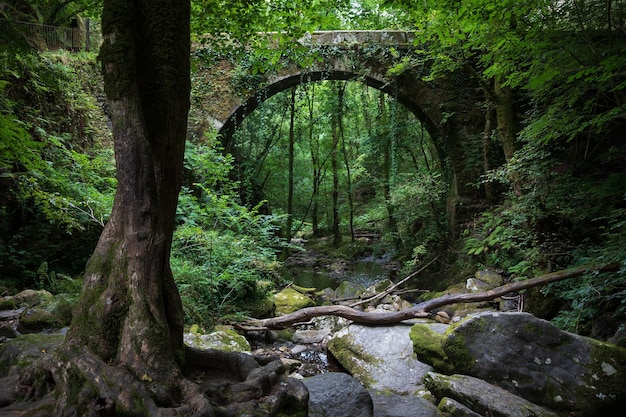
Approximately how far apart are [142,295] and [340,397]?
199 cm

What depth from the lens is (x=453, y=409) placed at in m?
3.27

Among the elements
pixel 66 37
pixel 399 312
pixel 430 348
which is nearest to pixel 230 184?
pixel 66 37

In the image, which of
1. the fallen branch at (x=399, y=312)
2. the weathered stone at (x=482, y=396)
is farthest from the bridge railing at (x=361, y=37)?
the weathered stone at (x=482, y=396)

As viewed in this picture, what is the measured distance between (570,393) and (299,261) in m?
11.3

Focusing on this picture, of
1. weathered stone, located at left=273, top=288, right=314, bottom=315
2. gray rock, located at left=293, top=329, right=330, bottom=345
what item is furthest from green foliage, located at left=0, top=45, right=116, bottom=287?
gray rock, located at left=293, top=329, right=330, bottom=345

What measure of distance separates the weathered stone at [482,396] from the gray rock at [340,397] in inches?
34.1

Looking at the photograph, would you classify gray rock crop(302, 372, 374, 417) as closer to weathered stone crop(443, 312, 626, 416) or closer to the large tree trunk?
the large tree trunk

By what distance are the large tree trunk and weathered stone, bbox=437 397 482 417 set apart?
1.82 m

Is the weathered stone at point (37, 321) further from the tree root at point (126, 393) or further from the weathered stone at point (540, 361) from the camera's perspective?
the weathered stone at point (540, 361)

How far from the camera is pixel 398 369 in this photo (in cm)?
451

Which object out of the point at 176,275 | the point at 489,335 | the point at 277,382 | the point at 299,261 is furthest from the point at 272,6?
the point at 299,261

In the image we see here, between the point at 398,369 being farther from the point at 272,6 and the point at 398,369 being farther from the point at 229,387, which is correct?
the point at 272,6

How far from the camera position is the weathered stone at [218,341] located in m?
4.32

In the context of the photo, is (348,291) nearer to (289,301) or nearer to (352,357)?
(289,301)
